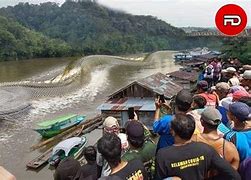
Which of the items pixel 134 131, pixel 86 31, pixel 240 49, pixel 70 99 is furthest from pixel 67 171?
pixel 86 31

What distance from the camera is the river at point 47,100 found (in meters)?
16.7

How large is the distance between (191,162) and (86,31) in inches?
4012

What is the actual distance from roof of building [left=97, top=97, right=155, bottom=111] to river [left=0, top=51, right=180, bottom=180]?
1.87 meters

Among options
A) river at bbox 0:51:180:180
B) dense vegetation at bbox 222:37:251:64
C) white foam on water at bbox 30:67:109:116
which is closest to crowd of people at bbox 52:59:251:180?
river at bbox 0:51:180:180

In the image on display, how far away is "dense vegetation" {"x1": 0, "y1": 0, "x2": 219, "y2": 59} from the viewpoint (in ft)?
248

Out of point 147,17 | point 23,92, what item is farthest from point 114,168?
point 147,17

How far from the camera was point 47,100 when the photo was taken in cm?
2873

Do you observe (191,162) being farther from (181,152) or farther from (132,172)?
(132,172)

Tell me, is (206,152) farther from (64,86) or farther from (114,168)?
(64,86)

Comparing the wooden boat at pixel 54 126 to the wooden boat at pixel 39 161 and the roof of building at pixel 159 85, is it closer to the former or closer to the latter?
the wooden boat at pixel 39 161

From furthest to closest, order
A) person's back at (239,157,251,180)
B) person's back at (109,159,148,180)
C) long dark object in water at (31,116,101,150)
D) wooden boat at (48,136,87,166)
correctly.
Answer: long dark object in water at (31,116,101,150)
wooden boat at (48,136,87,166)
person's back at (239,157,251,180)
person's back at (109,159,148,180)

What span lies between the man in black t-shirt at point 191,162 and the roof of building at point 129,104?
1299cm

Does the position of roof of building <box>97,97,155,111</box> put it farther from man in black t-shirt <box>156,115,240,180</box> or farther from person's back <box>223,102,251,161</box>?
man in black t-shirt <box>156,115,240,180</box>

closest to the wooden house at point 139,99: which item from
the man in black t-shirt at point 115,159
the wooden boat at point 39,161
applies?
the wooden boat at point 39,161
